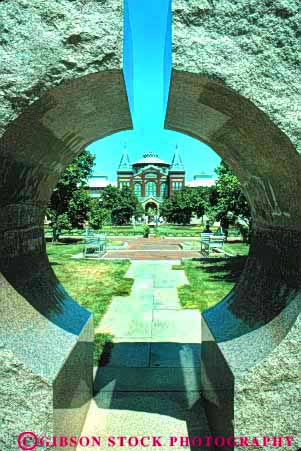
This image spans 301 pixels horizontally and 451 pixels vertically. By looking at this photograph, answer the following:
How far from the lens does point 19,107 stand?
238 centimetres

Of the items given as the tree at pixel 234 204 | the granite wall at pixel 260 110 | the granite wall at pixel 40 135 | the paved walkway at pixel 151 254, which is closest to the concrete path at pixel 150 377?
the granite wall at pixel 40 135

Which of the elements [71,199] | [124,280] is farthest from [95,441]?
[71,199]

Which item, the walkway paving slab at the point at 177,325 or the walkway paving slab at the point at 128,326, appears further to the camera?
the walkway paving slab at the point at 128,326

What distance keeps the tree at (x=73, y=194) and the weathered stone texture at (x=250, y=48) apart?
17.1 metres

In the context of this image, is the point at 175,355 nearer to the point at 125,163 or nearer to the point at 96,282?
the point at 96,282

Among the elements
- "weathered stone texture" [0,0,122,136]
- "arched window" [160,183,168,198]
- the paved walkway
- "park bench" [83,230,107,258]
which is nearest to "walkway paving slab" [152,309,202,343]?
"weathered stone texture" [0,0,122,136]

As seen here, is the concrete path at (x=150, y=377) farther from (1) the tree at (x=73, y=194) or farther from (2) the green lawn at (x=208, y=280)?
(1) the tree at (x=73, y=194)

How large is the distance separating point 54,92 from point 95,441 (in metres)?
2.87

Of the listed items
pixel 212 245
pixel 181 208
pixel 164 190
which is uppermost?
pixel 164 190

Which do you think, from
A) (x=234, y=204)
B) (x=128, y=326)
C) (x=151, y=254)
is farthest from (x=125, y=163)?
Result: (x=128, y=326)

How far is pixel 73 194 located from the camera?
2048 centimetres

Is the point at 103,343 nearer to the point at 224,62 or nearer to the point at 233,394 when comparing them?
the point at 233,394

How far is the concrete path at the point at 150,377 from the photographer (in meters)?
3.58

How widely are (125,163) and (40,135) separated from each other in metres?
116
